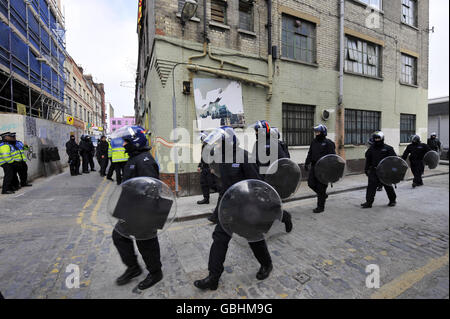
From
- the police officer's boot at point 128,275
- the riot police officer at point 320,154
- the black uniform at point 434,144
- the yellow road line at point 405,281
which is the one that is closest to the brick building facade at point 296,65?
the black uniform at point 434,144

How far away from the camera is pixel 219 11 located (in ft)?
24.3

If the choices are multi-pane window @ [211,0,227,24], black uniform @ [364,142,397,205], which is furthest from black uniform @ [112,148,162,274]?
multi-pane window @ [211,0,227,24]

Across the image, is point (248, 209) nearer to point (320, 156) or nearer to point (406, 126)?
point (320, 156)

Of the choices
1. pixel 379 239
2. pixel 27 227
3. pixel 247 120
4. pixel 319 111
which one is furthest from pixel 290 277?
pixel 319 111

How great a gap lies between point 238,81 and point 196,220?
4853mm

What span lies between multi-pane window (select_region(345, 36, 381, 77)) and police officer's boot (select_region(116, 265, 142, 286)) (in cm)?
1152

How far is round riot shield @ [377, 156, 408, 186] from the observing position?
16.5 feet

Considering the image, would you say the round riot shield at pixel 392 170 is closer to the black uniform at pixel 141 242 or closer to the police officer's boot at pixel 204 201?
the police officer's boot at pixel 204 201

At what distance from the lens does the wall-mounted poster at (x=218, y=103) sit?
7.00m

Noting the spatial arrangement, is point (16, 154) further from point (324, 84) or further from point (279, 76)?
point (324, 84)

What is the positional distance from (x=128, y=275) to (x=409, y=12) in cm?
1747

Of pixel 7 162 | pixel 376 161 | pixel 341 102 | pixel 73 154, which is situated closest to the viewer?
pixel 376 161

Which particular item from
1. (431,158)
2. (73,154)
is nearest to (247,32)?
(431,158)

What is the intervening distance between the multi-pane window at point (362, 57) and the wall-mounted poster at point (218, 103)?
6.37 metres
